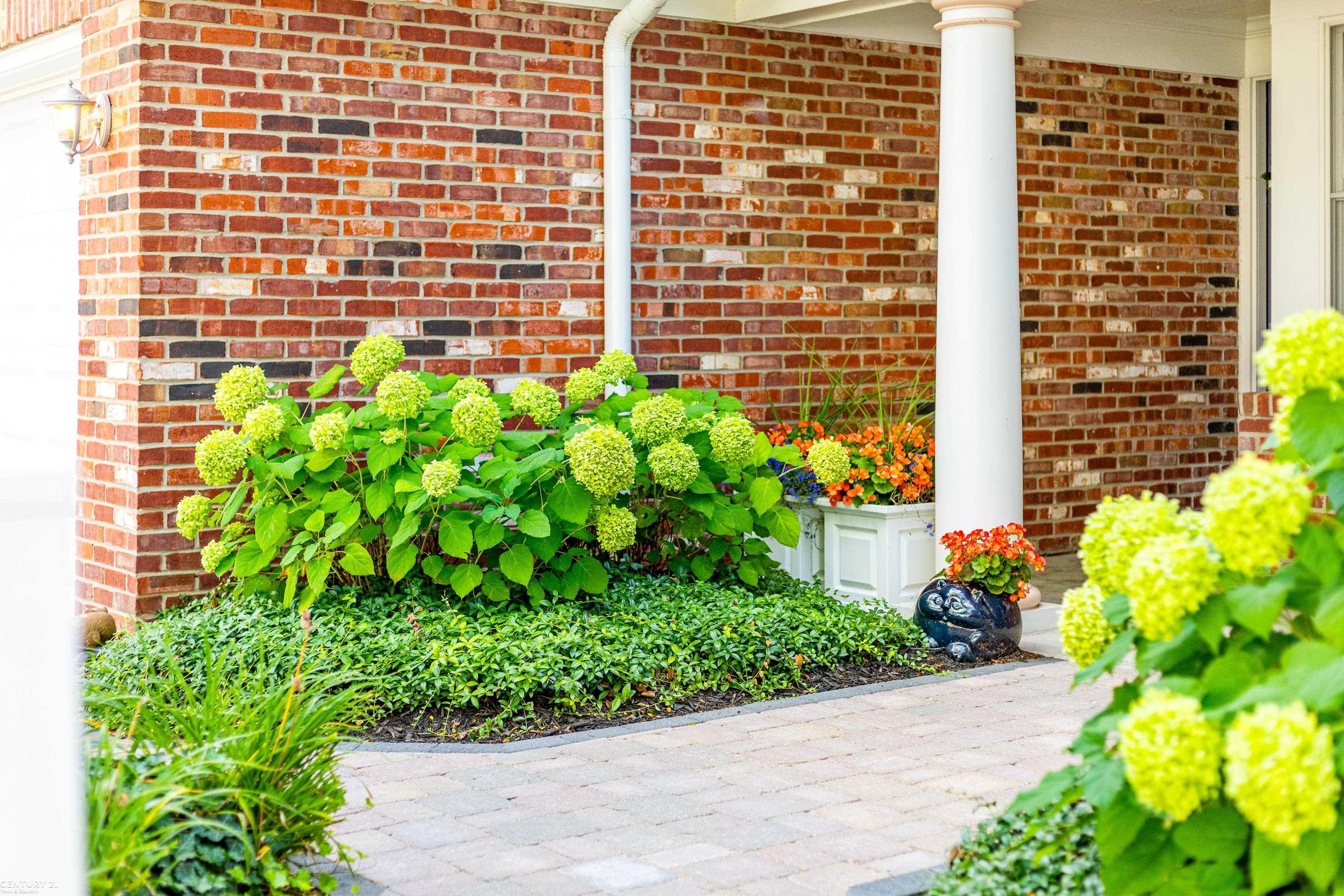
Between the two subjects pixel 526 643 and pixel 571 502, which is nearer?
pixel 526 643

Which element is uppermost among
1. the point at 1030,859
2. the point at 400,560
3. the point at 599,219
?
the point at 599,219

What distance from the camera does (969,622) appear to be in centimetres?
572

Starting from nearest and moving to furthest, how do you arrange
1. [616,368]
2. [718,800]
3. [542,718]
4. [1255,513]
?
[1255,513] < [718,800] < [542,718] < [616,368]

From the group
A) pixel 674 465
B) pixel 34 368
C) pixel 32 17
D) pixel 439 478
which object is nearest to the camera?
pixel 439 478

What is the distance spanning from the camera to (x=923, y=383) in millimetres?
7492

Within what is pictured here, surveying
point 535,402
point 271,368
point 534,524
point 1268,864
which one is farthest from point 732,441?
point 1268,864

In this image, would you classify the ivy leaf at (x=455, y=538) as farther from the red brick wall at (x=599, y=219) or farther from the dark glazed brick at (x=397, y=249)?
the dark glazed brick at (x=397, y=249)

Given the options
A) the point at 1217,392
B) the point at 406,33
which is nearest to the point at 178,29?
the point at 406,33

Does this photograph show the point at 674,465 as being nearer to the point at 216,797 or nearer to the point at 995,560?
the point at 995,560

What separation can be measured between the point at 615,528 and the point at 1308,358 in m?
3.41

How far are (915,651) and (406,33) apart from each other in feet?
10.6

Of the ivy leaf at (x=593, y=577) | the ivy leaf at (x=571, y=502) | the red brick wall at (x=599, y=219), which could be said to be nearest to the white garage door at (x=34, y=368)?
the red brick wall at (x=599, y=219)

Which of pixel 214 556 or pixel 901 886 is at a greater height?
pixel 214 556

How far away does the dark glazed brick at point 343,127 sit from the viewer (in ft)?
19.3
